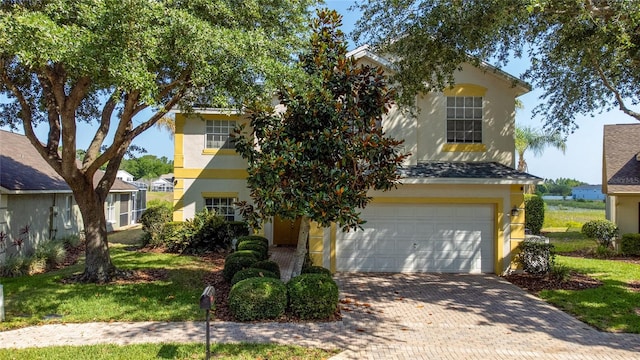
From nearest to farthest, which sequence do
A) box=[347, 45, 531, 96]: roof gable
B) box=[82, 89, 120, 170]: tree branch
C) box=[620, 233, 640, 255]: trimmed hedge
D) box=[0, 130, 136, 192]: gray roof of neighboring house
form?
box=[82, 89, 120, 170]: tree branch
box=[347, 45, 531, 96]: roof gable
box=[0, 130, 136, 192]: gray roof of neighboring house
box=[620, 233, 640, 255]: trimmed hedge

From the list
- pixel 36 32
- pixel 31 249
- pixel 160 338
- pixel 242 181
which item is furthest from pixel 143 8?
pixel 31 249

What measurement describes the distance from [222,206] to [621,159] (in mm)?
18650

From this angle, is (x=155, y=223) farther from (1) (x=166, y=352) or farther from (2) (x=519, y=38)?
(2) (x=519, y=38)

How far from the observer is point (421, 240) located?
13.0 m

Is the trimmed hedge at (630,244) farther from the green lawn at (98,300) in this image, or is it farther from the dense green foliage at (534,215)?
the green lawn at (98,300)

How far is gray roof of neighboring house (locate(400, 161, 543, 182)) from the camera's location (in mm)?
12408

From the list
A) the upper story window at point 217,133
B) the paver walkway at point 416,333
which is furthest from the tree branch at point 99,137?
the upper story window at point 217,133

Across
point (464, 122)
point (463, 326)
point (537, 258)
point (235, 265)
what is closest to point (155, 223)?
point (235, 265)

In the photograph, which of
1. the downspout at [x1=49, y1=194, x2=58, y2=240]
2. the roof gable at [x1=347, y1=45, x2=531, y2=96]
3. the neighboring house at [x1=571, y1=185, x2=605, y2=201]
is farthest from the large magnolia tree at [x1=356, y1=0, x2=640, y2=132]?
the neighboring house at [x1=571, y1=185, x2=605, y2=201]

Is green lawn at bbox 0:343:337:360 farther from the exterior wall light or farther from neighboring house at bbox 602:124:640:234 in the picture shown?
neighboring house at bbox 602:124:640:234

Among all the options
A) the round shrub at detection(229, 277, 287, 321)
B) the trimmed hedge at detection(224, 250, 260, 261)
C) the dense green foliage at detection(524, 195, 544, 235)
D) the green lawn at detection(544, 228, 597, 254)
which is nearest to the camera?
the round shrub at detection(229, 277, 287, 321)

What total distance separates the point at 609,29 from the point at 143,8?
31.4 ft

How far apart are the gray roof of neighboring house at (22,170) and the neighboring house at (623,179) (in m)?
23.3

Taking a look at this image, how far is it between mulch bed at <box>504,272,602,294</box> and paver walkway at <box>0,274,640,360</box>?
180cm
